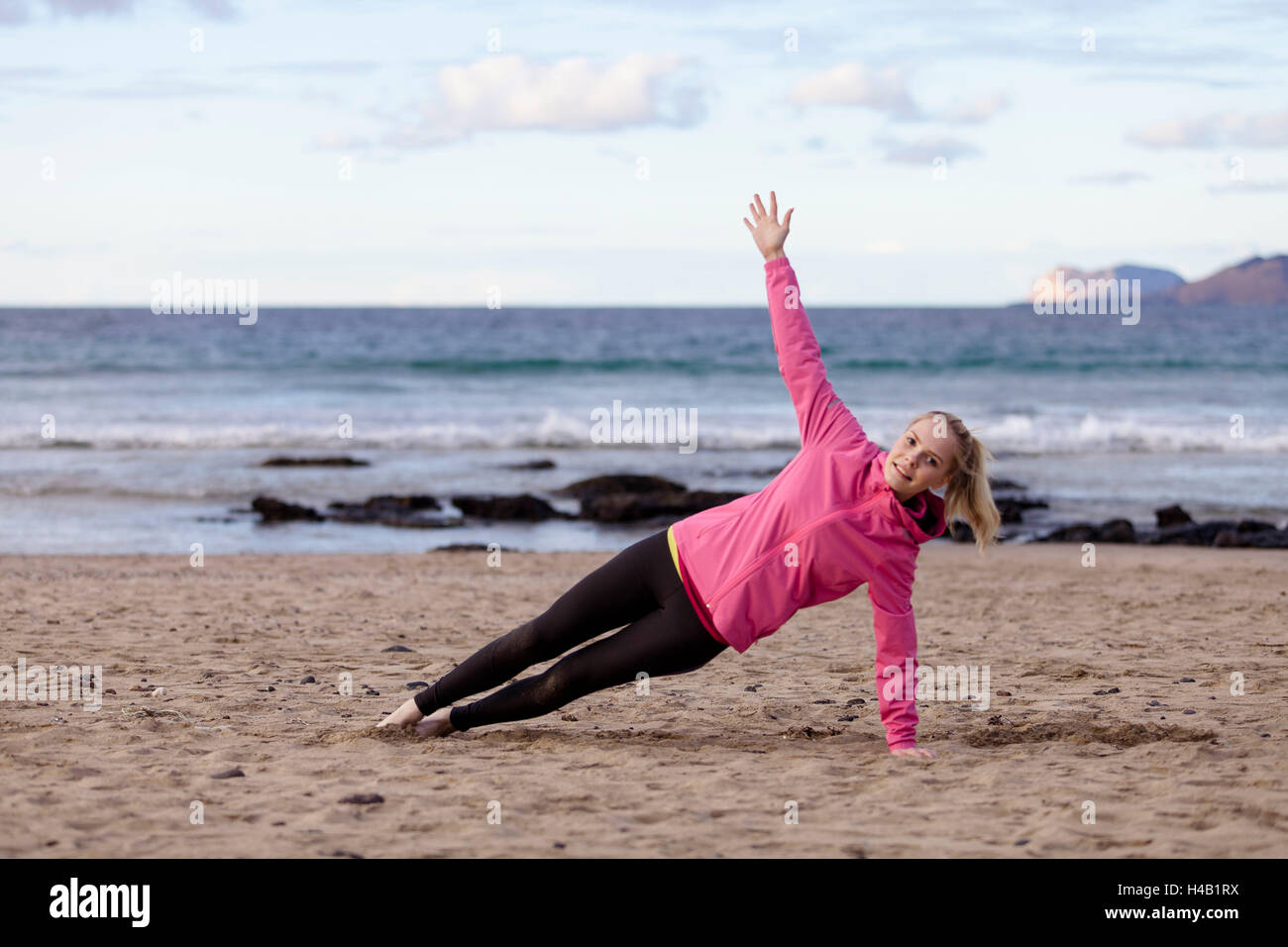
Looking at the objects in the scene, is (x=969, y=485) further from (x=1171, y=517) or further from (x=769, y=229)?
(x=1171, y=517)

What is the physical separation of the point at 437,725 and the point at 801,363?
6.78 ft

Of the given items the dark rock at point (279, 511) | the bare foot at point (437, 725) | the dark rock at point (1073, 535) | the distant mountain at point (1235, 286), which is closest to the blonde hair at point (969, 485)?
the bare foot at point (437, 725)

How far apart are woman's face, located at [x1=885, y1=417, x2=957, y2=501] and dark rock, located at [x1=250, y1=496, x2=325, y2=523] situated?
1162 centimetres

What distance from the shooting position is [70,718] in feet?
16.9

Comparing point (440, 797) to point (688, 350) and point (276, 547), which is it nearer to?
point (276, 547)

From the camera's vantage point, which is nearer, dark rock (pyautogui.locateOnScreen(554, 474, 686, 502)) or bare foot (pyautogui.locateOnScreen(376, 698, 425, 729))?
bare foot (pyautogui.locateOnScreen(376, 698, 425, 729))

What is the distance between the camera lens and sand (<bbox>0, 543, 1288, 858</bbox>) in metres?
3.71

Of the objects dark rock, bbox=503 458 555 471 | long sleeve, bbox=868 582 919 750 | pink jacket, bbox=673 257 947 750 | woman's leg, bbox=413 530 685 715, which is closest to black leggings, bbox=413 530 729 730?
woman's leg, bbox=413 530 685 715

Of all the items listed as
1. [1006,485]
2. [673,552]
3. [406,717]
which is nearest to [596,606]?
[673,552]

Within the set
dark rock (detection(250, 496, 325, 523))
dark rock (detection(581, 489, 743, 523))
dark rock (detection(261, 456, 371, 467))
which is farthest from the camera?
dark rock (detection(261, 456, 371, 467))

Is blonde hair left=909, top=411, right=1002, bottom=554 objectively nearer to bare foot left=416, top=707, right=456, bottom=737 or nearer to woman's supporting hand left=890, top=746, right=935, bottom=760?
woman's supporting hand left=890, top=746, right=935, bottom=760

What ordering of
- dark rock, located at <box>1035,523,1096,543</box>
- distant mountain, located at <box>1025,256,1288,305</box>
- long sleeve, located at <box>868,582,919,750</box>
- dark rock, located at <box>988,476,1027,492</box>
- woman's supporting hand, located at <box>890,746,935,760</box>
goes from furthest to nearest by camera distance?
distant mountain, located at <box>1025,256,1288,305</box>
dark rock, located at <box>988,476,1027,492</box>
dark rock, located at <box>1035,523,1096,543</box>
woman's supporting hand, located at <box>890,746,935,760</box>
long sleeve, located at <box>868,582,919,750</box>
